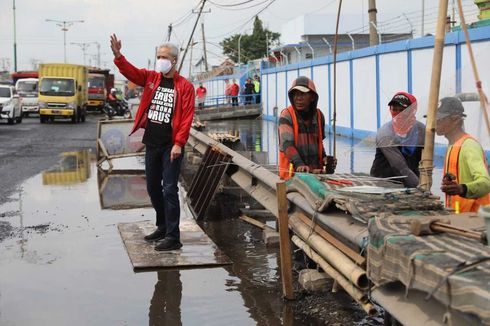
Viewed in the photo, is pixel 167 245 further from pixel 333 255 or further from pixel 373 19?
Result: pixel 373 19

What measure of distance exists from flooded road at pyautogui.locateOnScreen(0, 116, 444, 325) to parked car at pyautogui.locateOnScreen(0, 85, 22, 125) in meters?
25.4

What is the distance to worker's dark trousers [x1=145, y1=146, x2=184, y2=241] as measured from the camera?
6.93 m

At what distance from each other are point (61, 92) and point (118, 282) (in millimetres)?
32352

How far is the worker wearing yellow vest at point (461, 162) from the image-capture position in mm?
4340

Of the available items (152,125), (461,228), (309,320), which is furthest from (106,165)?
(461,228)

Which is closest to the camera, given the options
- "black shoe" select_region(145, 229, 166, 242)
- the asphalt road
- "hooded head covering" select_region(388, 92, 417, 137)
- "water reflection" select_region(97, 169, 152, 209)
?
"hooded head covering" select_region(388, 92, 417, 137)

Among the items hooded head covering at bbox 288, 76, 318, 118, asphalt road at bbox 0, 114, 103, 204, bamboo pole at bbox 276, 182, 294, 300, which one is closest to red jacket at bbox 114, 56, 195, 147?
hooded head covering at bbox 288, 76, 318, 118

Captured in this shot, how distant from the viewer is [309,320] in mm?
4934

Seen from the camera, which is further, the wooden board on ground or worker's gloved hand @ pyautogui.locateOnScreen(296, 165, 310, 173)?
the wooden board on ground

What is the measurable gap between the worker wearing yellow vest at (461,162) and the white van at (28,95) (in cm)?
4094

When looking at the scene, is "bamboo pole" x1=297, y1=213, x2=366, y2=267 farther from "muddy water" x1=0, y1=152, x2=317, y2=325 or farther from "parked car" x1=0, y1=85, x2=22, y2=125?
"parked car" x1=0, y1=85, x2=22, y2=125

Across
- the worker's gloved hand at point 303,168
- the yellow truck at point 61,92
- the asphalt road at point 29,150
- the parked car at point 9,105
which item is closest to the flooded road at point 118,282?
the worker's gloved hand at point 303,168

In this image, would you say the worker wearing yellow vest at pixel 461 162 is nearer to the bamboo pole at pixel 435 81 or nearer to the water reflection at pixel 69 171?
the bamboo pole at pixel 435 81

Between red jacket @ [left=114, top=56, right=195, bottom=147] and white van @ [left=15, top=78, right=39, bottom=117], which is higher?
white van @ [left=15, top=78, right=39, bottom=117]
